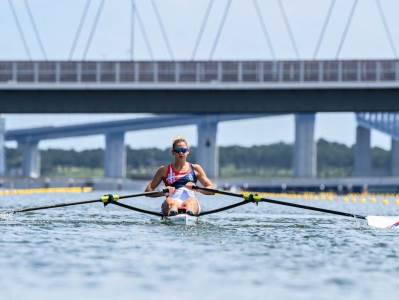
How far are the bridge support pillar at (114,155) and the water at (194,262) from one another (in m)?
151

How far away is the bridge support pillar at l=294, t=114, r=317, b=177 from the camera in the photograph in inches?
6078

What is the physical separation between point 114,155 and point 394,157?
4657cm

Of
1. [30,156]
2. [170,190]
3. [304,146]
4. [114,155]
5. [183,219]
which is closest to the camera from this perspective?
[183,219]

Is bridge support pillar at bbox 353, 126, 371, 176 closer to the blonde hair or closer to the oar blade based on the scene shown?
the oar blade

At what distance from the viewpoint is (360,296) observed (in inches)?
664

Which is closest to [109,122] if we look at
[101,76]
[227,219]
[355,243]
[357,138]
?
[357,138]

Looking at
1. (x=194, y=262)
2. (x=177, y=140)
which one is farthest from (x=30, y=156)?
(x=194, y=262)

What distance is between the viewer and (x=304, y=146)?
509 ft

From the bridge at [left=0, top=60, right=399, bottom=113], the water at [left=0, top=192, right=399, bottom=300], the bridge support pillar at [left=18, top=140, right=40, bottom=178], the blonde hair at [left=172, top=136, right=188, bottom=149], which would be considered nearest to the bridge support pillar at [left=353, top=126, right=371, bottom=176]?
the bridge support pillar at [left=18, top=140, right=40, bottom=178]

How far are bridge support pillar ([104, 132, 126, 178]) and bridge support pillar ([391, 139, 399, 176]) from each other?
45213 millimetres

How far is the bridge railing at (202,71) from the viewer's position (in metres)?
74.4

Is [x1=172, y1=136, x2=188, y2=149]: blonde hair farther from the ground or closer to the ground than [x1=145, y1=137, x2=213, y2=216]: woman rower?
farther from the ground

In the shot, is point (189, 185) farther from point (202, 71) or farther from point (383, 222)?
point (202, 71)

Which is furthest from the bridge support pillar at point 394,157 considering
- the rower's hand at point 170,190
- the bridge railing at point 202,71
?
the rower's hand at point 170,190
